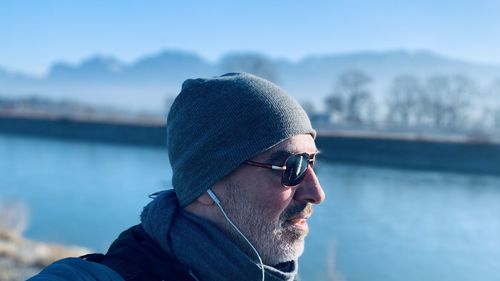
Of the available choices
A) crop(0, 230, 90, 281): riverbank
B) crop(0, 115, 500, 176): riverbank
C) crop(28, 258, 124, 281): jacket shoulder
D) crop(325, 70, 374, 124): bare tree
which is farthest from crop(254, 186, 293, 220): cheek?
crop(325, 70, 374, 124): bare tree

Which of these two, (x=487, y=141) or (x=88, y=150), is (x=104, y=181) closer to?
(x=88, y=150)

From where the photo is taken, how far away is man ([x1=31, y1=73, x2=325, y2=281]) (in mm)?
1075

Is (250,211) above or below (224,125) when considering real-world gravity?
A: below

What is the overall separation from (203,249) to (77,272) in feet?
0.84

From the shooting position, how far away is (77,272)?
96 cm

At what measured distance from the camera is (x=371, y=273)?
8281 millimetres

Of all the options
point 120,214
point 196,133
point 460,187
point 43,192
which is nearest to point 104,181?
point 43,192

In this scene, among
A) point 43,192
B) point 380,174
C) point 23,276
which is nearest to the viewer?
point 23,276

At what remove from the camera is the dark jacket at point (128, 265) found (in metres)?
0.96

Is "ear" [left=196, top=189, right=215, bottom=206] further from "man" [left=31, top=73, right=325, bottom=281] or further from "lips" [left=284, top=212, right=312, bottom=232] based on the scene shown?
"lips" [left=284, top=212, right=312, bottom=232]

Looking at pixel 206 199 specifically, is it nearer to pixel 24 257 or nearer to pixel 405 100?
pixel 24 257

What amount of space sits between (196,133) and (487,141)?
2218cm

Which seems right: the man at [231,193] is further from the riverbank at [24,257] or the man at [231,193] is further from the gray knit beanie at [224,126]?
the riverbank at [24,257]

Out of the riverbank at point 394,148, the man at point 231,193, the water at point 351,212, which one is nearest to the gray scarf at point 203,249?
the man at point 231,193
